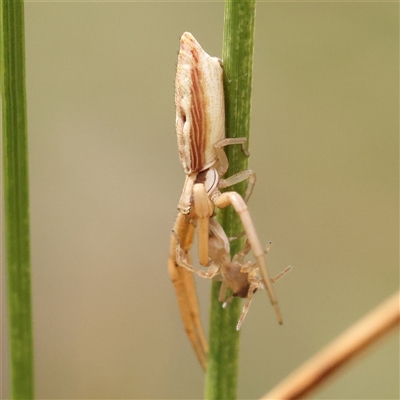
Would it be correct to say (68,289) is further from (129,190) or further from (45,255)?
(129,190)

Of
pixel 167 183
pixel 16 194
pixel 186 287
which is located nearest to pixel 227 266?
pixel 186 287

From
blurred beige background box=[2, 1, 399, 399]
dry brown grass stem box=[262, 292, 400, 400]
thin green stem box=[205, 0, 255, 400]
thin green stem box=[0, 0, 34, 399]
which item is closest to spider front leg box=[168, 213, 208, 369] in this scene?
thin green stem box=[205, 0, 255, 400]

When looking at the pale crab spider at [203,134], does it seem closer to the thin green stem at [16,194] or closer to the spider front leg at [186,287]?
the spider front leg at [186,287]

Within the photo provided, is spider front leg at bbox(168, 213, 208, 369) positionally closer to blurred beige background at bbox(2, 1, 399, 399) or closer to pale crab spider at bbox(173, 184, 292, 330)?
pale crab spider at bbox(173, 184, 292, 330)

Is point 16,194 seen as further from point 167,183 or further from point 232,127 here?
point 167,183

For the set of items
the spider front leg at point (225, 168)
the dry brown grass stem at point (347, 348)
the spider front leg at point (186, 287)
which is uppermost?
the spider front leg at point (225, 168)

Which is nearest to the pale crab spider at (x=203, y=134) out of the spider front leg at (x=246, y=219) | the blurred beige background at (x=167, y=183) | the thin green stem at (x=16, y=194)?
the spider front leg at (x=246, y=219)
